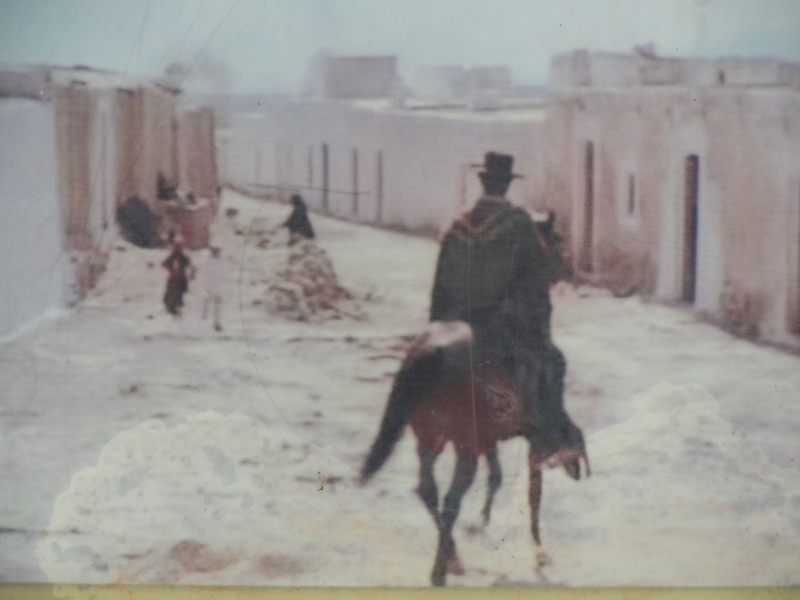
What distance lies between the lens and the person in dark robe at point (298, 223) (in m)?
2.93

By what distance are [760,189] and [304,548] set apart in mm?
2093

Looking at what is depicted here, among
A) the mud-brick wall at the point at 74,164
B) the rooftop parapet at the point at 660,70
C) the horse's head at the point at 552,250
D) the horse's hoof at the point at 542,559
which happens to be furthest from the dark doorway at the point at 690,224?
the mud-brick wall at the point at 74,164

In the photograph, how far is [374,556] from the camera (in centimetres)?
293

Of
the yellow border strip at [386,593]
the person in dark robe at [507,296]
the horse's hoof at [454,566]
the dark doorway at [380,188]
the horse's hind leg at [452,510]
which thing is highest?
the dark doorway at [380,188]

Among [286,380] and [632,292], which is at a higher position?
[632,292]

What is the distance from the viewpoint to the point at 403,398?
2.92 m

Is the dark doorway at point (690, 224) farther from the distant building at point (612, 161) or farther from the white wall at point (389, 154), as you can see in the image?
the white wall at point (389, 154)

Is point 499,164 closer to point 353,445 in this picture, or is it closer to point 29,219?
point 353,445

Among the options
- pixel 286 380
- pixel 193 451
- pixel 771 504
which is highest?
pixel 286 380

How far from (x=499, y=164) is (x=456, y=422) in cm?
94

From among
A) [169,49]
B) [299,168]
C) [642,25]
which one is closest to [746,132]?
[642,25]

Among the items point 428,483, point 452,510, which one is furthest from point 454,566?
point 428,483

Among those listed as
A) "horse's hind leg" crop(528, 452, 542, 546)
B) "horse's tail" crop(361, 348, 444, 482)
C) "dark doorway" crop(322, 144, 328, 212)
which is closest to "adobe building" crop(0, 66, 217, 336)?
"dark doorway" crop(322, 144, 328, 212)

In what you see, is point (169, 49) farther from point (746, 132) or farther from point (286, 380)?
point (746, 132)
